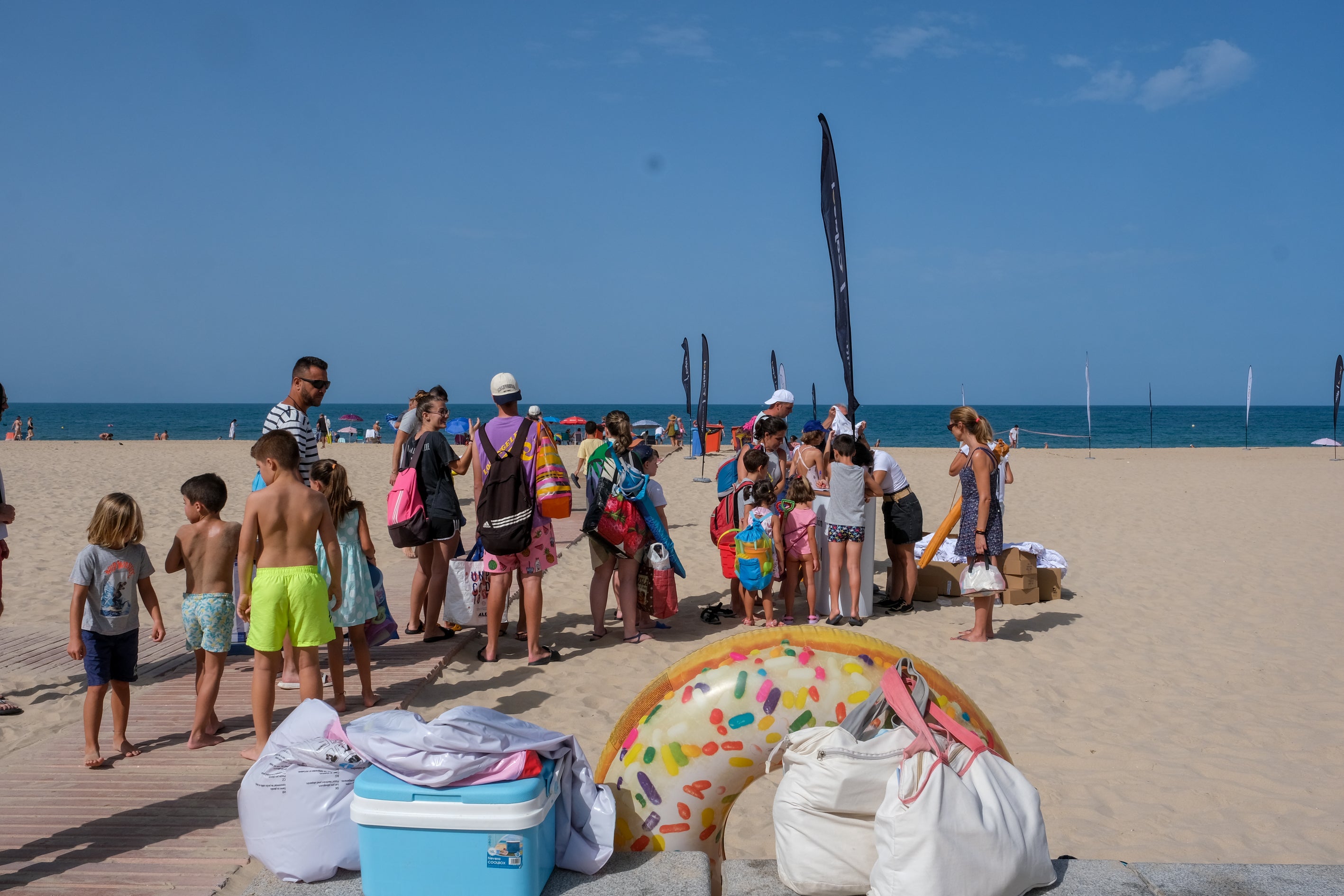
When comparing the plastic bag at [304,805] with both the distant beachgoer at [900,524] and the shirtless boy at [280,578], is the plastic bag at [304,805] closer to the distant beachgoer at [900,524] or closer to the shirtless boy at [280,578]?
the shirtless boy at [280,578]

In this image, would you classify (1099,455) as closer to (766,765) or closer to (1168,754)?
(1168,754)

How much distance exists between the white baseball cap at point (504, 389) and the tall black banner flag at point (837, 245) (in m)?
3.34

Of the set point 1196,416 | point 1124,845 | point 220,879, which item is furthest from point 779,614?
point 1196,416

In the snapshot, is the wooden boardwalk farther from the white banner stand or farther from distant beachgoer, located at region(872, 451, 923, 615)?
distant beachgoer, located at region(872, 451, 923, 615)

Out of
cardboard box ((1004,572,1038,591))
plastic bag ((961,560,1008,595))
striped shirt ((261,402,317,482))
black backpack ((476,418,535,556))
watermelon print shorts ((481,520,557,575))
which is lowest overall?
cardboard box ((1004,572,1038,591))

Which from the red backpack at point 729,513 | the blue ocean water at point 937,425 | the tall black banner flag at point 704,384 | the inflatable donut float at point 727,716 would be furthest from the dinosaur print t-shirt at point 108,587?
the blue ocean water at point 937,425

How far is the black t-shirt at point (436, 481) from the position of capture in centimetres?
601

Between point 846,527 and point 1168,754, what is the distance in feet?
9.37

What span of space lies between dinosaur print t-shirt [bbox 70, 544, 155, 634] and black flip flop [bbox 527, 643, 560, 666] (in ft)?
7.82

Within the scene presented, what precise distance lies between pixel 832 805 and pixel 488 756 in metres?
0.83

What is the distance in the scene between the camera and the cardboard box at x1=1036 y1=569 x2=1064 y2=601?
799 cm

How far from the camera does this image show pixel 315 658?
4020 mm

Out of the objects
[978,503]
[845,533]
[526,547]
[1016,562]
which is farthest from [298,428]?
[1016,562]

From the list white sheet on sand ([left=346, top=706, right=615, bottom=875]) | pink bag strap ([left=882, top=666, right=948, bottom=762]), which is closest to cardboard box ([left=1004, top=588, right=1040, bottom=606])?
pink bag strap ([left=882, top=666, right=948, bottom=762])
